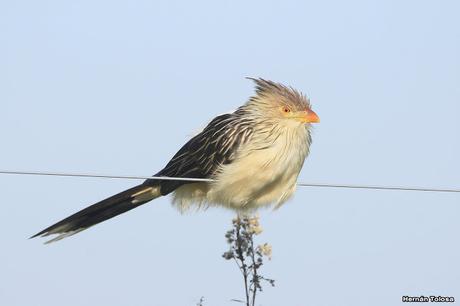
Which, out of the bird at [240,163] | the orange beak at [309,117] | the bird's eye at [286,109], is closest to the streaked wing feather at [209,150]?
the bird at [240,163]

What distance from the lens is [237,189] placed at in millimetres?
5598

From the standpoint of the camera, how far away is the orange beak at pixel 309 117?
5727 millimetres

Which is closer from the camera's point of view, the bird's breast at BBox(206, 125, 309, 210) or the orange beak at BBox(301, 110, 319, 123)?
the bird's breast at BBox(206, 125, 309, 210)

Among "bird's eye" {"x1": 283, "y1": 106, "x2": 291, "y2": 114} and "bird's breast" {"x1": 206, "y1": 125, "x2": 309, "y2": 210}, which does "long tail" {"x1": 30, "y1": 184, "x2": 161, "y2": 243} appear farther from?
"bird's eye" {"x1": 283, "y1": 106, "x2": 291, "y2": 114}

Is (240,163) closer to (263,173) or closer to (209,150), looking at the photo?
(263,173)

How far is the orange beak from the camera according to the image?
573 centimetres

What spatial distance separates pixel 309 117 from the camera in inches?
226

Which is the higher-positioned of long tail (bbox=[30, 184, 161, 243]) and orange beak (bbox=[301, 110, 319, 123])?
orange beak (bbox=[301, 110, 319, 123])

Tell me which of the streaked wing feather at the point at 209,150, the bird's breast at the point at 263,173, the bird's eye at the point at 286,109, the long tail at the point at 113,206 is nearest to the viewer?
the bird's breast at the point at 263,173

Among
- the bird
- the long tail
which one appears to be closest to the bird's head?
the bird

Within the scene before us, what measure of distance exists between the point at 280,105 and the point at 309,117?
22 cm

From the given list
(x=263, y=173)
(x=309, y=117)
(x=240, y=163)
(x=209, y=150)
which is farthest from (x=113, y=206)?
(x=309, y=117)

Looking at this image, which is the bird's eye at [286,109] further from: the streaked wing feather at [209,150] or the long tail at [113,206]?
the long tail at [113,206]

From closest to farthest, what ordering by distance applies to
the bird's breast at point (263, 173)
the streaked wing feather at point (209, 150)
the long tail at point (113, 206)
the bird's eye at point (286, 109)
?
the bird's breast at point (263, 173)
the streaked wing feather at point (209, 150)
the bird's eye at point (286, 109)
the long tail at point (113, 206)
